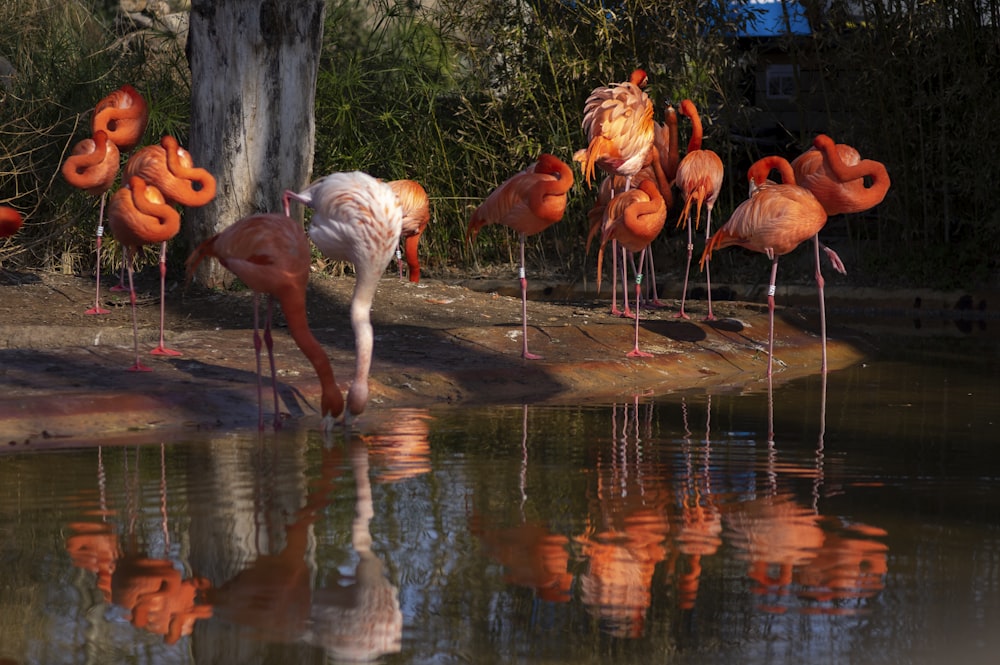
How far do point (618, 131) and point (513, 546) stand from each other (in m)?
4.61

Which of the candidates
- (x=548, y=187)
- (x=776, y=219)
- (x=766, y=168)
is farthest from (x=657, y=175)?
(x=776, y=219)

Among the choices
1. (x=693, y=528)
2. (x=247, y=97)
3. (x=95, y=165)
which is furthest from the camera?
(x=247, y=97)

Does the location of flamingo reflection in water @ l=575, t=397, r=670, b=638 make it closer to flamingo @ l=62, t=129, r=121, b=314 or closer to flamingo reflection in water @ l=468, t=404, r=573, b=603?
flamingo reflection in water @ l=468, t=404, r=573, b=603

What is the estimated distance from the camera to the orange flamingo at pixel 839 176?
680 cm

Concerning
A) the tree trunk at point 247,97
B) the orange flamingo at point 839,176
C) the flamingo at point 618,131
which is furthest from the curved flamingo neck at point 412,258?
the orange flamingo at point 839,176

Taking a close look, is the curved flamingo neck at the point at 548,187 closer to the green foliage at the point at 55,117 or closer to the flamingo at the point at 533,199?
the flamingo at the point at 533,199

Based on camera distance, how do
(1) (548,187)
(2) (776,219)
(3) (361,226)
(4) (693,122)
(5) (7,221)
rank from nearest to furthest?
(3) (361,226), (5) (7,221), (2) (776,219), (1) (548,187), (4) (693,122)

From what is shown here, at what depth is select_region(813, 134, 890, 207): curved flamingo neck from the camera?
6781 millimetres

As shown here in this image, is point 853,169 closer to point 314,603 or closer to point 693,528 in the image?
point 693,528

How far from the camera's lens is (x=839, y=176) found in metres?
6.81

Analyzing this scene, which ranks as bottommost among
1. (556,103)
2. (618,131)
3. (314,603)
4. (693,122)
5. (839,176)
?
(314,603)

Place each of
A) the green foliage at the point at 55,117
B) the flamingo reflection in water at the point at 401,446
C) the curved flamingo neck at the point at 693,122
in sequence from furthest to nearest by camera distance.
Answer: the green foliage at the point at 55,117
the curved flamingo neck at the point at 693,122
the flamingo reflection in water at the point at 401,446

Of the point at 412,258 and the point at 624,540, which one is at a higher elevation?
the point at 412,258

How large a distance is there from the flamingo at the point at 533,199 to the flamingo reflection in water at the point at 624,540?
7.76 feet
